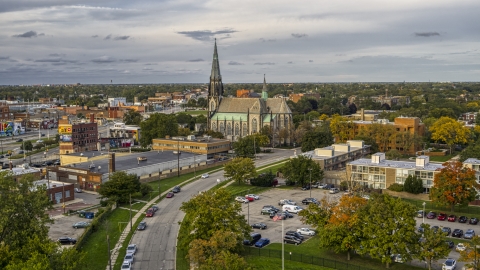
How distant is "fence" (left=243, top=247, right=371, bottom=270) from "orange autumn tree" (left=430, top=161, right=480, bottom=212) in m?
21.8

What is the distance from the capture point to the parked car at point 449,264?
129ft

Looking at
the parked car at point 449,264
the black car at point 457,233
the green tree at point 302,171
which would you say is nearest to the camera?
the parked car at point 449,264

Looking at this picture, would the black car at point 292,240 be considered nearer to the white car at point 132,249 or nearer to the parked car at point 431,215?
the white car at point 132,249

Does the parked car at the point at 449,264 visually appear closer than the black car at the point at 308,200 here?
Yes

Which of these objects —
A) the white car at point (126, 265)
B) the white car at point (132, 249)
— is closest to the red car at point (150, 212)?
the white car at point (132, 249)

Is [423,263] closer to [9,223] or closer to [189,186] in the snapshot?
[9,223]

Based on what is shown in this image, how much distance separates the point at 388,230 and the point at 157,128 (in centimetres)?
7849

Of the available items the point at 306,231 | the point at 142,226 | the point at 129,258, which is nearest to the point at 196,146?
the point at 142,226

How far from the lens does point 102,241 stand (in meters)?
47.1

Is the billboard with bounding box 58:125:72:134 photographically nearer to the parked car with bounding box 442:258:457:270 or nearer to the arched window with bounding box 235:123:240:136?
the arched window with bounding box 235:123:240:136

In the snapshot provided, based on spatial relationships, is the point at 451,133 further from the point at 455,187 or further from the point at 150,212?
the point at 150,212

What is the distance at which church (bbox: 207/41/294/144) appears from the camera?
124m

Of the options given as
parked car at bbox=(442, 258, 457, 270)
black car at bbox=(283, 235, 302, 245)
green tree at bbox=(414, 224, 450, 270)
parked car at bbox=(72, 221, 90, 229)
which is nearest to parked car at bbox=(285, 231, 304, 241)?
black car at bbox=(283, 235, 302, 245)

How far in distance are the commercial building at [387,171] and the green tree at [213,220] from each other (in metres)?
33.2
